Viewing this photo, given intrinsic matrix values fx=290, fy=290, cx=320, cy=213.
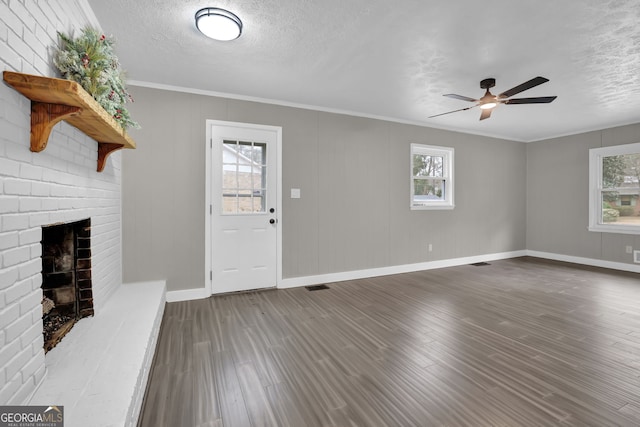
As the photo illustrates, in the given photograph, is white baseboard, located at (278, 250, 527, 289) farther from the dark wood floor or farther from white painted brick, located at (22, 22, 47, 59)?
white painted brick, located at (22, 22, 47, 59)

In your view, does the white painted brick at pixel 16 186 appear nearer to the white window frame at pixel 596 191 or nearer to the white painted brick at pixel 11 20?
the white painted brick at pixel 11 20

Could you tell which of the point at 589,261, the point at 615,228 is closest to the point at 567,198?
the point at 615,228

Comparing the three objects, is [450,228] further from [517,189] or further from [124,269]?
[124,269]

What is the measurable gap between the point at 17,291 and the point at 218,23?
204 centimetres

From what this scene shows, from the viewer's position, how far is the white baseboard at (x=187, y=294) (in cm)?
343

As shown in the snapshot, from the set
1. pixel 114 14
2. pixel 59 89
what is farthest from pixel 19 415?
pixel 114 14

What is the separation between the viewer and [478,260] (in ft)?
18.9

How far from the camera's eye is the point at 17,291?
47.6 inches

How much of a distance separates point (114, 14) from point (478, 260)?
6.38 meters

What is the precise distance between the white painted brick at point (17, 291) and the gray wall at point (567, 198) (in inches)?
298

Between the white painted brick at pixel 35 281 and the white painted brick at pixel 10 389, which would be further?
the white painted brick at pixel 35 281

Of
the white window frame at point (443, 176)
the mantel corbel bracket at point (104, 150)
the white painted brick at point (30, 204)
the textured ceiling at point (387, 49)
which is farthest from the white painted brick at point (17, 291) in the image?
the white window frame at point (443, 176)

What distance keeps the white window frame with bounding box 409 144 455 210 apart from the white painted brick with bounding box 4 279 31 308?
4.69 metres

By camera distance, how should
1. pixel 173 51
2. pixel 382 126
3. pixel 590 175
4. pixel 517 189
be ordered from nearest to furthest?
pixel 173 51
pixel 382 126
pixel 590 175
pixel 517 189
